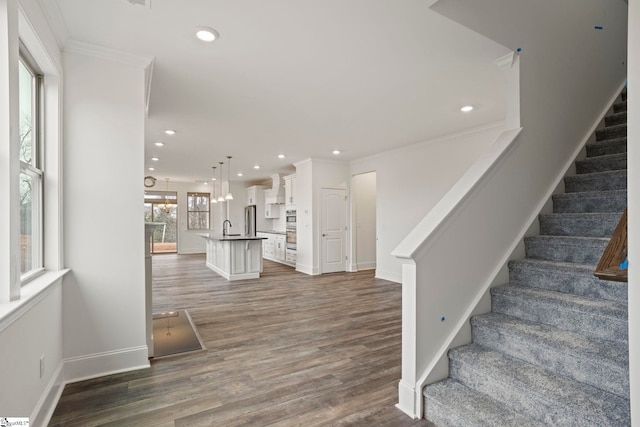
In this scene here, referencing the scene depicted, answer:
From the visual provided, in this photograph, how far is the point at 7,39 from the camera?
1549 mm

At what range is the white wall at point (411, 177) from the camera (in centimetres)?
515

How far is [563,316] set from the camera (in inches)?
79.1

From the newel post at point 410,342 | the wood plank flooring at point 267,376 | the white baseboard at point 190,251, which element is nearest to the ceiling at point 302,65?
the newel post at point 410,342

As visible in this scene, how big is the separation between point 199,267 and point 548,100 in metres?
8.06

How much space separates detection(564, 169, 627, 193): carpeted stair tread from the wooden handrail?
171cm

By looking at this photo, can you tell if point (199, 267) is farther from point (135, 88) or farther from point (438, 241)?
point (438, 241)

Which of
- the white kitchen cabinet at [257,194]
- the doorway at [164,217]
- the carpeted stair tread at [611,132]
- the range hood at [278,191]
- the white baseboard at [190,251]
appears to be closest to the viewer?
the carpeted stair tread at [611,132]

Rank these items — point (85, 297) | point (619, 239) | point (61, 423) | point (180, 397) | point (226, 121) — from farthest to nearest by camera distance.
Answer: point (226, 121) < point (85, 297) < point (180, 397) < point (61, 423) < point (619, 239)

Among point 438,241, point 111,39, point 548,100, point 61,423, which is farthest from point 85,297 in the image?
point 548,100

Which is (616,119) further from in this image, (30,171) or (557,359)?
(30,171)

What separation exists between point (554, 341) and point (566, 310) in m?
0.26

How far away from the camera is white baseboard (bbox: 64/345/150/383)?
98.4 inches

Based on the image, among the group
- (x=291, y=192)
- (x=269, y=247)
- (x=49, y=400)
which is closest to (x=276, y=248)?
(x=269, y=247)

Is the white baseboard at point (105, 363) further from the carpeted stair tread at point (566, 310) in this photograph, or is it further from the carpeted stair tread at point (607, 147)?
the carpeted stair tread at point (607, 147)
